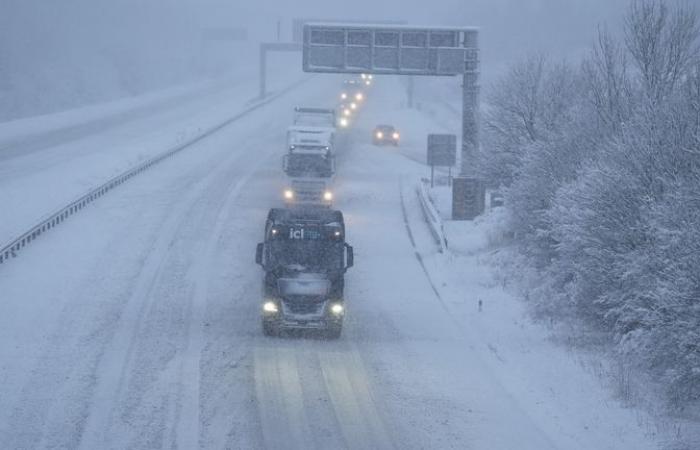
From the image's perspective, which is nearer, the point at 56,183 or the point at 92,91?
the point at 56,183

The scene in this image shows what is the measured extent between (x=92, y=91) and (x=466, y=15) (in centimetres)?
8972

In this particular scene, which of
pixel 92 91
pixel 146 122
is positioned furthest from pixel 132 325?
pixel 92 91

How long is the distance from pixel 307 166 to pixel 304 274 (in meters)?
17.1

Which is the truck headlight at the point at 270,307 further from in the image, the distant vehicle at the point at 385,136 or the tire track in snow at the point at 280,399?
the distant vehicle at the point at 385,136

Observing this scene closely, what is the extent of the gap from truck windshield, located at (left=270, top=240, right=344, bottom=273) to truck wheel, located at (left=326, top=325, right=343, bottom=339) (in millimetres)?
1338

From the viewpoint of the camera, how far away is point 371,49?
44781 mm

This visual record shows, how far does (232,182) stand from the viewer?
145 ft

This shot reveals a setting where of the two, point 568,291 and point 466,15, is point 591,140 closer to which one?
point 568,291

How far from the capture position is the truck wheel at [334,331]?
20578 mm

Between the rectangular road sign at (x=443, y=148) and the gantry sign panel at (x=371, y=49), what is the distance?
3.41 meters

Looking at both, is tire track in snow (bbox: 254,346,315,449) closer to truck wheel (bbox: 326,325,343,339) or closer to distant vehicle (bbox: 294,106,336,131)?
truck wheel (bbox: 326,325,343,339)

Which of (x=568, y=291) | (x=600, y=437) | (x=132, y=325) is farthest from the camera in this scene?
(x=568, y=291)

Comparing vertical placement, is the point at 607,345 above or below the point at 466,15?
below

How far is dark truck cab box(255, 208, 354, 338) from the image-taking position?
20.3 m
